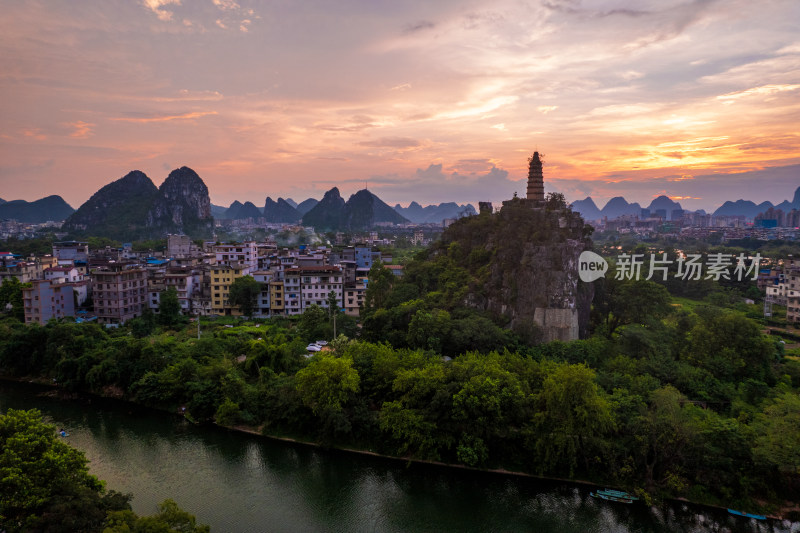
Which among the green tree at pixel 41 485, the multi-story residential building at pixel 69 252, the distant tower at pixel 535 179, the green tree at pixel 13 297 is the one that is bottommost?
the green tree at pixel 41 485

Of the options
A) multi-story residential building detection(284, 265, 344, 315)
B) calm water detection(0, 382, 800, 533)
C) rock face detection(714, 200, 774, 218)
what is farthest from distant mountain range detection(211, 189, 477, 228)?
rock face detection(714, 200, 774, 218)

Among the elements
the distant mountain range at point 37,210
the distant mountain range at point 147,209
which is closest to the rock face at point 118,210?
the distant mountain range at point 147,209

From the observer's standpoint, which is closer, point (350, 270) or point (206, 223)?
point (350, 270)

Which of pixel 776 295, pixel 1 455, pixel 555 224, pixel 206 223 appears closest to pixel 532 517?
pixel 1 455

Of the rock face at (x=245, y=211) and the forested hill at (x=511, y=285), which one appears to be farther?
the rock face at (x=245, y=211)

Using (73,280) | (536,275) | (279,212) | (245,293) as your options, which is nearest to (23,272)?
(73,280)

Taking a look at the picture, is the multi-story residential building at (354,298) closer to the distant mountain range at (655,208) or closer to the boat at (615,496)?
the boat at (615,496)

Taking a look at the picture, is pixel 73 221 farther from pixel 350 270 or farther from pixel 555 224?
pixel 555 224
